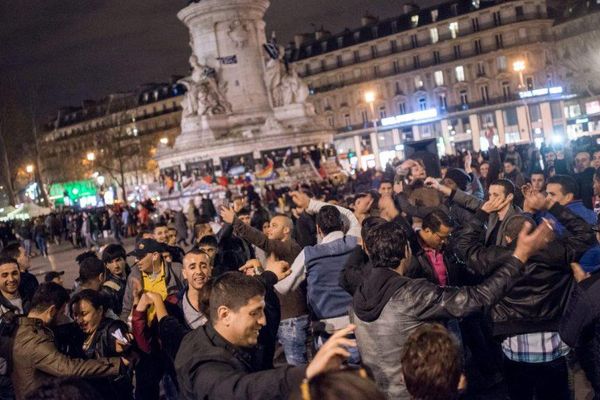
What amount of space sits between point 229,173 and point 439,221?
28.2m

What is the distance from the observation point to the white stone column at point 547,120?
62094 mm

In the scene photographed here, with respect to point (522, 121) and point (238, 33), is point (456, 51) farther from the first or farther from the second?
point (238, 33)

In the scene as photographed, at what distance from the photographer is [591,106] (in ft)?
205

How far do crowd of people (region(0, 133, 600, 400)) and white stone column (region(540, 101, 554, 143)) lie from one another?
59352 mm

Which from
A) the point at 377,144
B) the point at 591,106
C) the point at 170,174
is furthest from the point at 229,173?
the point at 591,106

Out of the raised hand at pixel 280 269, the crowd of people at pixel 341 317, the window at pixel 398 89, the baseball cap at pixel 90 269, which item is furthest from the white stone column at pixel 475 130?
the raised hand at pixel 280 269

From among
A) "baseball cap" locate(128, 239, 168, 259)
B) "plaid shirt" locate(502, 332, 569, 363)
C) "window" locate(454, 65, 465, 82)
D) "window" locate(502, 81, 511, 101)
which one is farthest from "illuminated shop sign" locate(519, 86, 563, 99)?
"plaid shirt" locate(502, 332, 569, 363)

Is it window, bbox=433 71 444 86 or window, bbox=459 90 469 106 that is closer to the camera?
window, bbox=459 90 469 106

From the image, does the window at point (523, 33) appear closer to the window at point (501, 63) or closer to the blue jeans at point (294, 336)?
the window at point (501, 63)

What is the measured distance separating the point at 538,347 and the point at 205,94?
33.2 meters

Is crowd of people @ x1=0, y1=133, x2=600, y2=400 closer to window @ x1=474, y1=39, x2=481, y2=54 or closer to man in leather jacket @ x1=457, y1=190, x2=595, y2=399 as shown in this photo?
man in leather jacket @ x1=457, y1=190, x2=595, y2=399

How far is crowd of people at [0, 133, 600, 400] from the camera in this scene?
9.58 ft

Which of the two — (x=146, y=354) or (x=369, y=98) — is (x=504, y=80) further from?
(x=146, y=354)

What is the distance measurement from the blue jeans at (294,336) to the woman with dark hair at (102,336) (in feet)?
5.42
